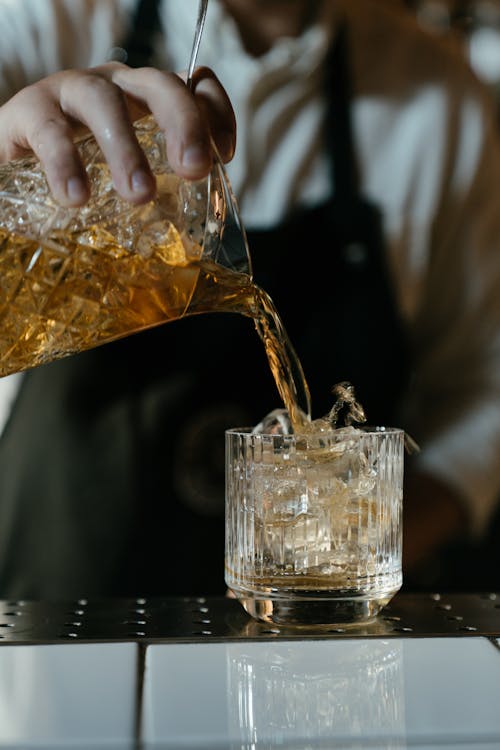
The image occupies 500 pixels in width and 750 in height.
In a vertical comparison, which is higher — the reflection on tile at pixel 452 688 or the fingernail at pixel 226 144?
the fingernail at pixel 226 144

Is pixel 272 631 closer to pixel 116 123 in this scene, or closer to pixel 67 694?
pixel 67 694

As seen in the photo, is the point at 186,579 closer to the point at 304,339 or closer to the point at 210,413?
the point at 210,413

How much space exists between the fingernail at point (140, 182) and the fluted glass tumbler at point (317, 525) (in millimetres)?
215

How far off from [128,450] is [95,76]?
904 mm

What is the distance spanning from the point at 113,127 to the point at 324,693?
0.45m

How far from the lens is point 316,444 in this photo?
74cm

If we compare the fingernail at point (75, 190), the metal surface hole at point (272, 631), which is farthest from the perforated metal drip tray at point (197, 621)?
the fingernail at point (75, 190)

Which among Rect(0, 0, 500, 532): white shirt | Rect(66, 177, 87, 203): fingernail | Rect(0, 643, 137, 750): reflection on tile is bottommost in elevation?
Rect(0, 643, 137, 750): reflection on tile

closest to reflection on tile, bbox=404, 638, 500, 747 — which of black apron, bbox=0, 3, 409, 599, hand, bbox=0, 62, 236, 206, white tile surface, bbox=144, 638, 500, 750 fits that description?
white tile surface, bbox=144, 638, 500, 750

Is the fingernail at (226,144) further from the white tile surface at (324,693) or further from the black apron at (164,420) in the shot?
the black apron at (164,420)

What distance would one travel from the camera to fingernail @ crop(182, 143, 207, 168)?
710 millimetres

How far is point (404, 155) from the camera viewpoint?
6.00ft

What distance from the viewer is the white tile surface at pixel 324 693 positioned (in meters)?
0.56

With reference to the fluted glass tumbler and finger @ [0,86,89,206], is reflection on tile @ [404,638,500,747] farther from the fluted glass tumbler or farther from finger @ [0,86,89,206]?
finger @ [0,86,89,206]
